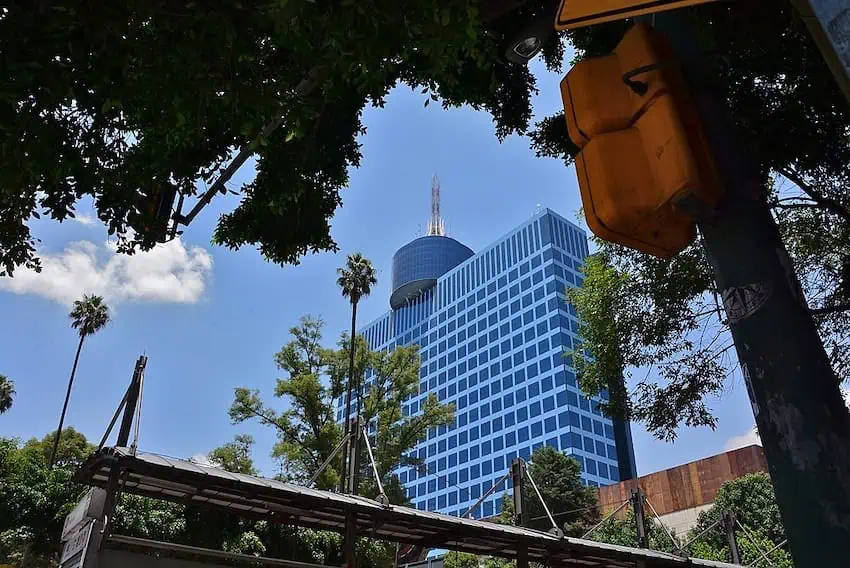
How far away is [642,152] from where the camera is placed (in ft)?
5.32

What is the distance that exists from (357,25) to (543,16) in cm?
111

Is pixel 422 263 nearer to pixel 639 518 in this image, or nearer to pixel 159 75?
pixel 639 518

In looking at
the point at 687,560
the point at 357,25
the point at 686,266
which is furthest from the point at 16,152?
the point at 687,560

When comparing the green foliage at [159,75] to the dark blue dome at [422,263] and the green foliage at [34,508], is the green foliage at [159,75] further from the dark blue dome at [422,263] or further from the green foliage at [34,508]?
the dark blue dome at [422,263]

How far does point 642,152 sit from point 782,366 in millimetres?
637

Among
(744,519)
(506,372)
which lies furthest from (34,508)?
(506,372)

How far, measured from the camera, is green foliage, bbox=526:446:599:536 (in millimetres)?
40562

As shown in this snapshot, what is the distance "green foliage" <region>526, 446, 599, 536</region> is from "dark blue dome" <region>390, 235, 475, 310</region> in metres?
64.8

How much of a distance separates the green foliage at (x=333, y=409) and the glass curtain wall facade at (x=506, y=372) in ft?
113

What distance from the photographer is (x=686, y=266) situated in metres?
9.26

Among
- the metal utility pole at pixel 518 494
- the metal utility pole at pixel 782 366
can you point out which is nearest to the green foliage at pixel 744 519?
the metal utility pole at pixel 518 494

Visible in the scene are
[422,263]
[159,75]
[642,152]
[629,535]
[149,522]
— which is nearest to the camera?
[642,152]

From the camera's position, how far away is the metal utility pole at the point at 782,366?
120cm

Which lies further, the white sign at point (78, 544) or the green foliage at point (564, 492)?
the green foliage at point (564, 492)
